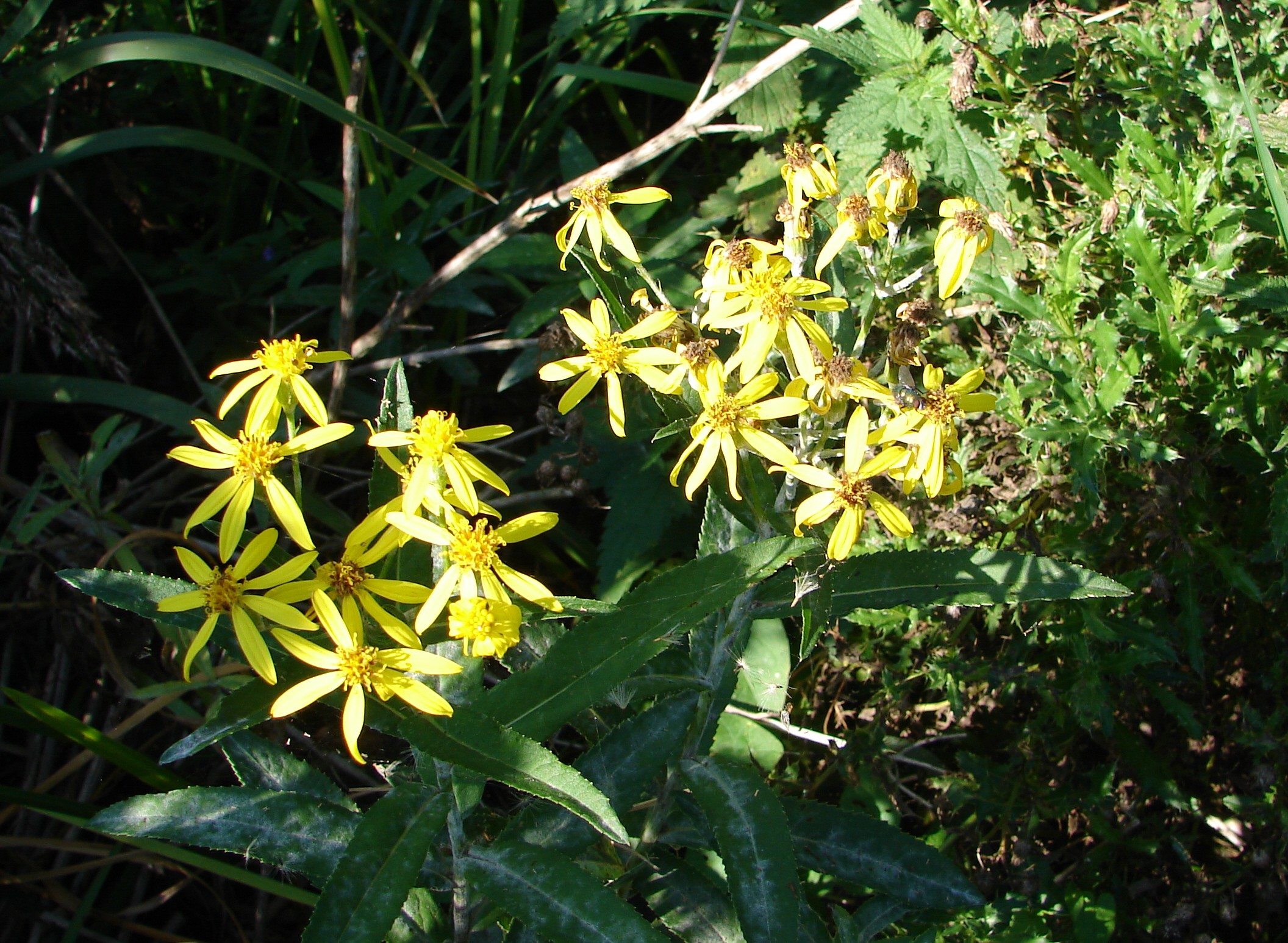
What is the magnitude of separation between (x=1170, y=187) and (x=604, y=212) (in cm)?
154

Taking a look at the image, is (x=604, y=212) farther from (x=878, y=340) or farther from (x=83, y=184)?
(x=83, y=184)

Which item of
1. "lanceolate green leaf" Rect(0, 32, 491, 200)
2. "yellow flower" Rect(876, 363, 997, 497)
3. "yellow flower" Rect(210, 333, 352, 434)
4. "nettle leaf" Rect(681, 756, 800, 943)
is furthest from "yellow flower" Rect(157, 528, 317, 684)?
"lanceolate green leaf" Rect(0, 32, 491, 200)

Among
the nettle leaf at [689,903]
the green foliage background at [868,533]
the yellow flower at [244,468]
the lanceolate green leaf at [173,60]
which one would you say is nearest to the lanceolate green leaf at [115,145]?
the green foliage background at [868,533]

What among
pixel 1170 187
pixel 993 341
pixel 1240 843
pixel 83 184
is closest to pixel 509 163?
pixel 83 184

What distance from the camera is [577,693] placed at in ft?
5.03

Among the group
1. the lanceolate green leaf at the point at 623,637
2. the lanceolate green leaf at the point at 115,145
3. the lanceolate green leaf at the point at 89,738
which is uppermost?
the lanceolate green leaf at the point at 115,145

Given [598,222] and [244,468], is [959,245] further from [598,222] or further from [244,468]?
[244,468]

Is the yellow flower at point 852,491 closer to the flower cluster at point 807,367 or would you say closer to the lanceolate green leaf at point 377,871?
the flower cluster at point 807,367

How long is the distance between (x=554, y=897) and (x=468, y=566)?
1.84ft

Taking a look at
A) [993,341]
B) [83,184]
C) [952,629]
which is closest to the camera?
[952,629]

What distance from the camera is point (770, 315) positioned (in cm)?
175

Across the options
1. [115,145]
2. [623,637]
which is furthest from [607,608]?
[115,145]

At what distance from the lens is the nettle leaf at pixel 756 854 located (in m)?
1.63

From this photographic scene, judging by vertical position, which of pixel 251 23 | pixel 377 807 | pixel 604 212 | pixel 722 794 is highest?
pixel 251 23
